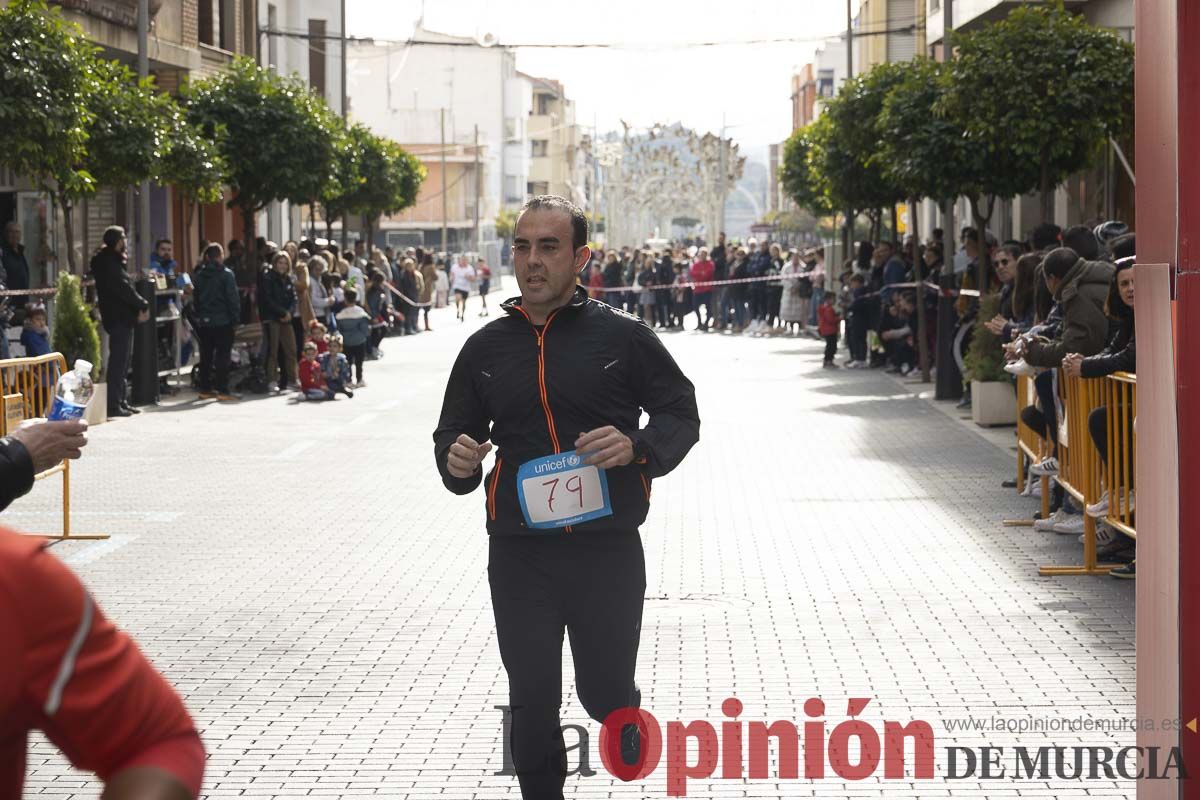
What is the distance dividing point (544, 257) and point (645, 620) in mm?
3994

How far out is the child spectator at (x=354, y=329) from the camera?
24531 mm

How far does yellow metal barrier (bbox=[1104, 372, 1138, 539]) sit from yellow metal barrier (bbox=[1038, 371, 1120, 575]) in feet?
0.55

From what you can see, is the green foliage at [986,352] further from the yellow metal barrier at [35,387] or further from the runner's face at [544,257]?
the runner's face at [544,257]

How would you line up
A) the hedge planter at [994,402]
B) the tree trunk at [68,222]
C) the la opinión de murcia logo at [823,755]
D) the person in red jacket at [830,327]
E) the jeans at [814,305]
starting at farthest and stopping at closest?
the jeans at [814,305] → the person in red jacket at [830,327] → the tree trunk at [68,222] → the hedge planter at [994,402] → the la opinión de murcia logo at [823,755]

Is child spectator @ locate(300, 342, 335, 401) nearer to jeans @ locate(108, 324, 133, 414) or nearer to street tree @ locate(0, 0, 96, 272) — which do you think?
jeans @ locate(108, 324, 133, 414)

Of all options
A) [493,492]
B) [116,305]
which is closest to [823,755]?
[493,492]

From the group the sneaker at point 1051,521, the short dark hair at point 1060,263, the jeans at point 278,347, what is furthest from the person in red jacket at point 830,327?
the sneaker at point 1051,521

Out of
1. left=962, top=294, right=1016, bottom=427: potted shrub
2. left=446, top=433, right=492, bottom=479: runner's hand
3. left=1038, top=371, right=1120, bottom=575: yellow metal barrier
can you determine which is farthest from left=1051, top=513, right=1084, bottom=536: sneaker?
left=446, top=433, right=492, bottom=479: runner's hand

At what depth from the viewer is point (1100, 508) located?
30.6 feet

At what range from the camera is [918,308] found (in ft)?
79.0

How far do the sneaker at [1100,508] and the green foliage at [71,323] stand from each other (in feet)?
37.4

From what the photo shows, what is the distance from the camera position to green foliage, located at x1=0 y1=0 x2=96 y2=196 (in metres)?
17.1

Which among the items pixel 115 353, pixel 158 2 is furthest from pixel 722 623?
pixel 158 2

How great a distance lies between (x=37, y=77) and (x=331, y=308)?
868 centimetres
